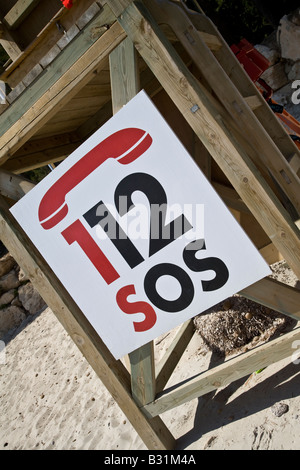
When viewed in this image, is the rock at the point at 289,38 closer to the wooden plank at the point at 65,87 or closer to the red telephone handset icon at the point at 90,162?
the wooden plank at the point at 65,87

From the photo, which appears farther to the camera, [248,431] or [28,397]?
[28,397]

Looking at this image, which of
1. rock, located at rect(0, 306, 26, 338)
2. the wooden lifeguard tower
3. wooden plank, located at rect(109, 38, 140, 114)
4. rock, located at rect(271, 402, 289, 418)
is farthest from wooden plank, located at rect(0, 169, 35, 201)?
rock, located at rect(0, 306, 26, 338)

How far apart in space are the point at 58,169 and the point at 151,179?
23.3 inches

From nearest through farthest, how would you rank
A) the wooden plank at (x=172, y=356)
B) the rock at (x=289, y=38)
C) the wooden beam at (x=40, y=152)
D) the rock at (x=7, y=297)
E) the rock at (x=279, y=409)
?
the rock at (x=279, y=409)
the wooden plank at (x=172, y=356)
the wooden beam at (x=40, y=152)
the rock at (x=289, y=38)
the rock at (x=7, y=297)

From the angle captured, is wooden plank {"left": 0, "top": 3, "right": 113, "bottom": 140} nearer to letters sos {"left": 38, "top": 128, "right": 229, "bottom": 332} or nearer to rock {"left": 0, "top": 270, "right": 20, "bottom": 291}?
letters sos {"left": 38, "top": 128, "right": 229, "bottom": 332}

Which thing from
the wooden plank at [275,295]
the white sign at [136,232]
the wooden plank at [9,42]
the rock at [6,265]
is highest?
the wooden plank at [9,42]

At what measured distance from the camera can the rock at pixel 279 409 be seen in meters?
2.83

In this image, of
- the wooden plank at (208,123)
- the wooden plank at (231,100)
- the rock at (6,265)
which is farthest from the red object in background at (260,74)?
the rock at (6,265)

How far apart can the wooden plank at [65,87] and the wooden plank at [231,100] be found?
394 millimetres

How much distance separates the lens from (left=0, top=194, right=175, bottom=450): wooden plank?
9.50 feet

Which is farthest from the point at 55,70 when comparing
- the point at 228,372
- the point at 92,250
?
the point at 228,372
